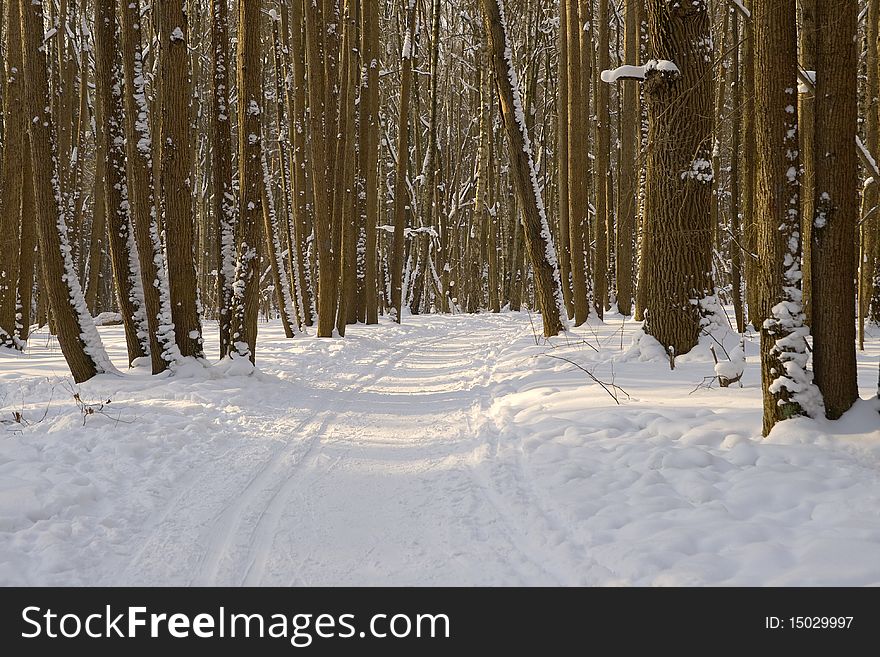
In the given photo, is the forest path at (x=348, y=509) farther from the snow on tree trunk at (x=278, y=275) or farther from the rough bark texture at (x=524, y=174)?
the snow on tree trunk at (x=278, y=275)

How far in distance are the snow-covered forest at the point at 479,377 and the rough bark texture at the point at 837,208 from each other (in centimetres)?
2

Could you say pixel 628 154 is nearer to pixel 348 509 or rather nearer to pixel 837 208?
pixel 837 208

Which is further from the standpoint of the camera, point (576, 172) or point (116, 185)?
point (576, 172)

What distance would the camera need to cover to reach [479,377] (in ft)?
30.6

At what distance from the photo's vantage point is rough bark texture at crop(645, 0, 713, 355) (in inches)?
309

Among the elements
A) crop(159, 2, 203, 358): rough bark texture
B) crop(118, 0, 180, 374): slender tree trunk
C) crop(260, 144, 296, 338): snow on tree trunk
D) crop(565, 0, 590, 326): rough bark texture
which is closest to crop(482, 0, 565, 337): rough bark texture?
crop(565, 0, 590, 326): rough bark texture

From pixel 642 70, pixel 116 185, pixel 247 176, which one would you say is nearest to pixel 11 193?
pixel 116 185

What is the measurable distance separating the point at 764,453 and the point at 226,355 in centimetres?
715

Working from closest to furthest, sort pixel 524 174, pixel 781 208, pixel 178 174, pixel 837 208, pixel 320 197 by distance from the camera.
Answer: pixel 837 208 → pixel 781 208 → pixel 178 174 → pixel 524 174 → pixel 320 197

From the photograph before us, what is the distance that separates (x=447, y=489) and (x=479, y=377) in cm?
477

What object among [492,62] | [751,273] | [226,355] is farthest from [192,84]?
[751,273]

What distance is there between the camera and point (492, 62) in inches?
462
